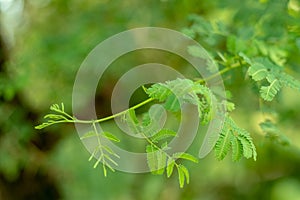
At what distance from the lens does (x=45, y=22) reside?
59.8 inches

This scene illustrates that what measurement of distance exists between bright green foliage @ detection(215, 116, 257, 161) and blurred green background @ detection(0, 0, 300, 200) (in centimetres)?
30

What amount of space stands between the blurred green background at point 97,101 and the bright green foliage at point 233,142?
302 millimetres

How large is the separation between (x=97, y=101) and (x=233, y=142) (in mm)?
1270

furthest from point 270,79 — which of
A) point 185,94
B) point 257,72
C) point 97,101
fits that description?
point 97,101

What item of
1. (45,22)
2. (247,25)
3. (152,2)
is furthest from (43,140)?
(247,25)

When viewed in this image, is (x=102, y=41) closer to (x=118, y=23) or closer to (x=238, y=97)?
(x=118, y=23)

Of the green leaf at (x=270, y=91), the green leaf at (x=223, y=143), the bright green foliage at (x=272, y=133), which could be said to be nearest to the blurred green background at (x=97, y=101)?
the bright green foliage at (x=272, y=133)

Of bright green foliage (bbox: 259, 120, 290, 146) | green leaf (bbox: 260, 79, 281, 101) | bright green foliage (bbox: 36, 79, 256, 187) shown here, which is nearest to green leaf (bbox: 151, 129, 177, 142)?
bright green foliage (bbox: 36, 79, 256, 187)

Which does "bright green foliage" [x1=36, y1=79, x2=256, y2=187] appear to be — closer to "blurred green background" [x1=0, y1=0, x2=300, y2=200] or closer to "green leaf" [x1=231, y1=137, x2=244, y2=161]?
"green leaf" [x1=231, y1=137, x2=244, y2=161]

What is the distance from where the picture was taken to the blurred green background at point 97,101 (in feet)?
3.85

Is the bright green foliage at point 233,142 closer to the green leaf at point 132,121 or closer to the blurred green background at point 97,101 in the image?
the green leaf at point 132,121

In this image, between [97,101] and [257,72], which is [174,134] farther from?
[97,101]

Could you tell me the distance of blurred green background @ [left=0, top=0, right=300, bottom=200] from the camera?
1173 mm

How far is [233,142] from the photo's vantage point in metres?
0.45
